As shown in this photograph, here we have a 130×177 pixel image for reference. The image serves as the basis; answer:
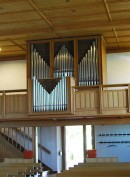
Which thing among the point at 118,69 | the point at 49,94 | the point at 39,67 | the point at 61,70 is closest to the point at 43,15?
the point at 49,94

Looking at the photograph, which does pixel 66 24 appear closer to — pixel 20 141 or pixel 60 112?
pixel 60 112

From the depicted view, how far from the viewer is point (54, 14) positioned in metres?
11.4

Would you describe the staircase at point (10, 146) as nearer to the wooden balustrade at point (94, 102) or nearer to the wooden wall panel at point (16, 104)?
the wooden wall panel at point (16, 104)

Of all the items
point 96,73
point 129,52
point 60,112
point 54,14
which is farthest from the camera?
point 129,52

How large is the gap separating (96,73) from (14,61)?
4.91 m

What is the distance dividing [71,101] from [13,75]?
17.2 ft

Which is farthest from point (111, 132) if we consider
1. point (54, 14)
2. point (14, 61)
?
point (54, 14)

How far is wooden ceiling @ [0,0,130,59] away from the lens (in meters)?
10.5

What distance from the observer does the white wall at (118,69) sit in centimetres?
1587

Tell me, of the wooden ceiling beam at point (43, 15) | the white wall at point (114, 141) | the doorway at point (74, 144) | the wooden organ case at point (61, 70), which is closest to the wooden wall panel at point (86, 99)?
the wooden organ case at point (61, 70)

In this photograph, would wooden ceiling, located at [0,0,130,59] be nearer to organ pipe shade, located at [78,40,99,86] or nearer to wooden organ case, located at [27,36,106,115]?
wooden organ case, located at [27,36,106,115]

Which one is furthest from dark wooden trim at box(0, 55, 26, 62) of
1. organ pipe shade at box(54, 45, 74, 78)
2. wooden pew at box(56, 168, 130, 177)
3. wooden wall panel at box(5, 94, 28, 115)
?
wooden pew at box(56, 168, 130, 177)

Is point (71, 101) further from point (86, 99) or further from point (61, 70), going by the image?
point (61, 70)

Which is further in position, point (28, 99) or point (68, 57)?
point (68, 57)
